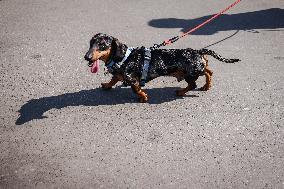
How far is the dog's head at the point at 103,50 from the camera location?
14.5 ft

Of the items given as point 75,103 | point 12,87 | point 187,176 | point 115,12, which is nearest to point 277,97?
point 187,176

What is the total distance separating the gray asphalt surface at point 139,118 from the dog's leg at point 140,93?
122 millimetres

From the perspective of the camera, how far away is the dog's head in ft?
14.5

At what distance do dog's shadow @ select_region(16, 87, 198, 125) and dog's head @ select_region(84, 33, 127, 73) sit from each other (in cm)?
84

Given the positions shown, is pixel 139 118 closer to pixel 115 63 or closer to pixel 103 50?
pixel 115 63

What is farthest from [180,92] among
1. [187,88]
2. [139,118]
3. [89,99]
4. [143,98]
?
[89,99]

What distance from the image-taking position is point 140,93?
16.7 ft

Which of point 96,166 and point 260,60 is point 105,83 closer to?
point 96,166

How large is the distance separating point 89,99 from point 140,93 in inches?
36.9

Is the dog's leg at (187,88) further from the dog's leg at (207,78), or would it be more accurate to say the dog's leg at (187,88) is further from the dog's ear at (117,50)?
the dog's ear at (117,50)

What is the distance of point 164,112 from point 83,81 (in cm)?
180

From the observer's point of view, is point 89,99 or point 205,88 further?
point 205,88

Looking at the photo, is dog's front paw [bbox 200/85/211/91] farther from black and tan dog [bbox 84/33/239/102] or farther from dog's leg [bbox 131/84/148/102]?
dog's leg [bbox 131/84/148/102]

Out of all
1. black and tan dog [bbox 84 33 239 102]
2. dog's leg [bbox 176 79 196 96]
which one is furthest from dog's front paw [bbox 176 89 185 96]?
black and tan dog [bbox 84 33 239 102]
